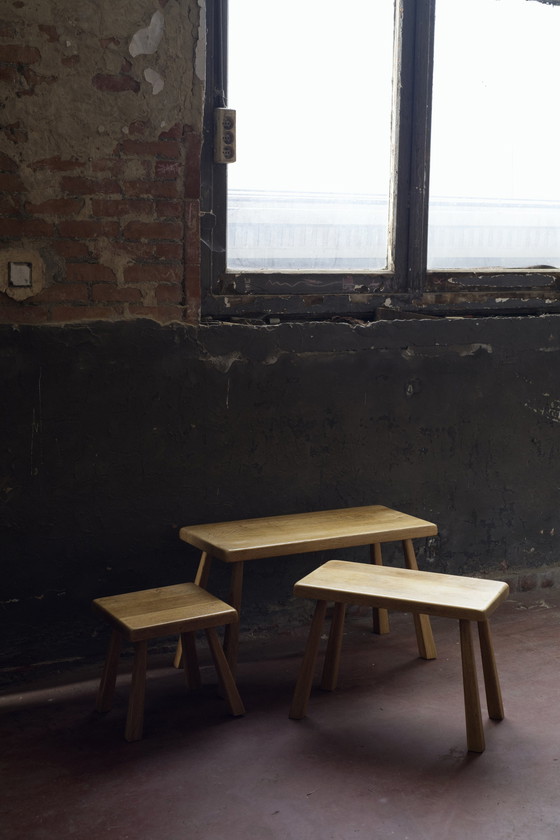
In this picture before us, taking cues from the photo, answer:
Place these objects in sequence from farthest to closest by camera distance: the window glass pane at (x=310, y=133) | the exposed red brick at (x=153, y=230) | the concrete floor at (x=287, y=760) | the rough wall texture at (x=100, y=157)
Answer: the window glass pane at (x=310, y=133) → the exposed red brick at (x=153, y=230) → the rough wall texture at (x=100, y=157) → the concrete floor at (x=287, y=760)

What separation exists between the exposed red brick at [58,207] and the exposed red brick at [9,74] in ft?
1.23

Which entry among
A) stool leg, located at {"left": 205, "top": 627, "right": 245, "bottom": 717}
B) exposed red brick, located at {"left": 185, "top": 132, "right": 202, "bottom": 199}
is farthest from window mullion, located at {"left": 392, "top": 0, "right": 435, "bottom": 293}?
stool leg, located at {"left": 205, "top": 627, "right": 245, "bottom": 717}

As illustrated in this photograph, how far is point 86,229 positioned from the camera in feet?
9.64

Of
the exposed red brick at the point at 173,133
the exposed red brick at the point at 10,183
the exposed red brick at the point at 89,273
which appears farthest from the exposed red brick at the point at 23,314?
the exposed red brick at the point at 173,133

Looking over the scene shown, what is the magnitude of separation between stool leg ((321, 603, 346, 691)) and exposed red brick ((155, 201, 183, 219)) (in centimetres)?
146

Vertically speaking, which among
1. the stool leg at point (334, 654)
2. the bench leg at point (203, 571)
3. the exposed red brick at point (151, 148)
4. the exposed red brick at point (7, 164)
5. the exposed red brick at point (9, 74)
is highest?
the exposed red brick at point (9, 74)

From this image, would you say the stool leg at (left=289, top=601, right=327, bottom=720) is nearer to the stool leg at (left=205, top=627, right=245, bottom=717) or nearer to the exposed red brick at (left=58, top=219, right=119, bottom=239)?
the stool leg at (left=205, top=627, right=245, bottom=717)

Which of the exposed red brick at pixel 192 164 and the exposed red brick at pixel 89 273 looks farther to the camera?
the exposed red brick at pixel 192 164

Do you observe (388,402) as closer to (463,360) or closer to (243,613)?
(463,360)

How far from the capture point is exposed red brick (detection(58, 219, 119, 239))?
9.55 feet

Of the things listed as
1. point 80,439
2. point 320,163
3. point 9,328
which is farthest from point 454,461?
point 9,328

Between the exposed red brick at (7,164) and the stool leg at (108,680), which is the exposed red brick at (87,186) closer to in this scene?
the exposed red brick at (7,164)

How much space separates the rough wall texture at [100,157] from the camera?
9.18ft

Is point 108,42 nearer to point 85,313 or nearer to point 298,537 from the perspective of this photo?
point 85,313
